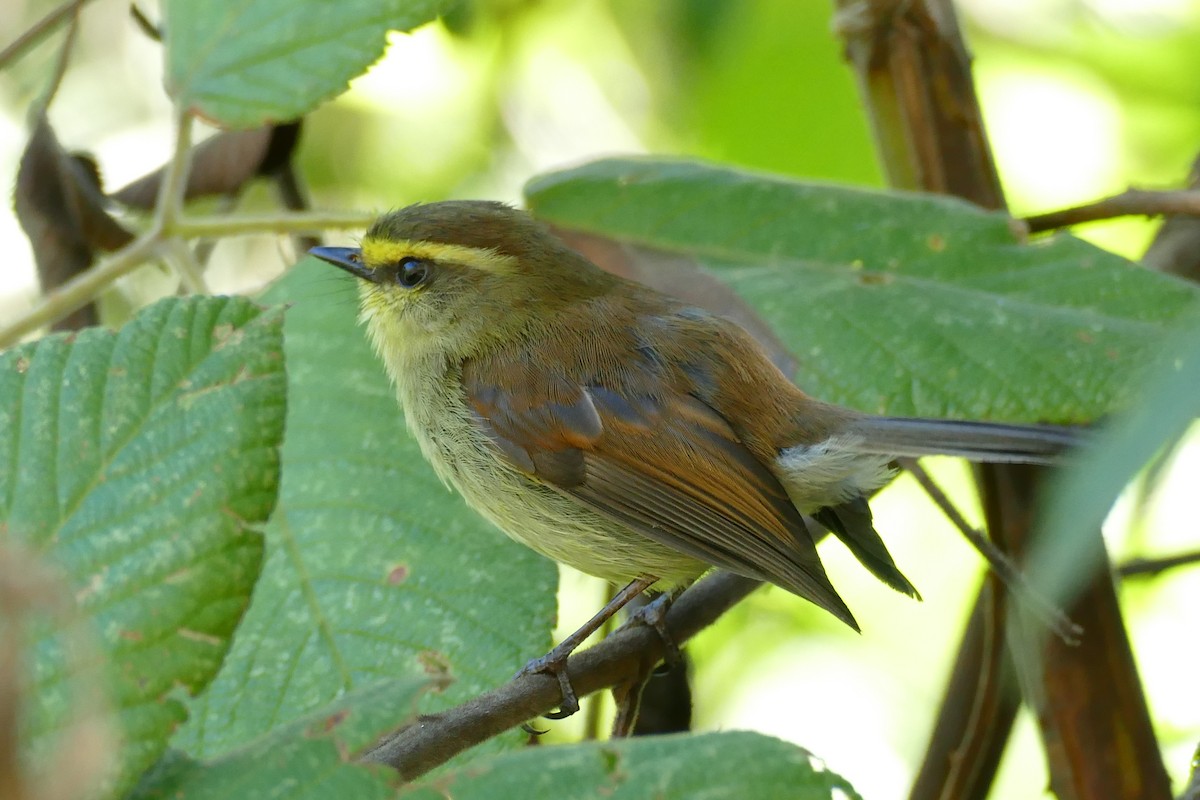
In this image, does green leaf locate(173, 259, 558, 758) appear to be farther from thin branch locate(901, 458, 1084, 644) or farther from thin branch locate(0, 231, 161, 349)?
thin branch locate(901, 458, 1084, 644)

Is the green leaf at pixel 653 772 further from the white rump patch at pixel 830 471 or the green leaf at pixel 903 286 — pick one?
the white rump patch at pixel 830 471

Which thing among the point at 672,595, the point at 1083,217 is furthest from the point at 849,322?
the point at 672,595

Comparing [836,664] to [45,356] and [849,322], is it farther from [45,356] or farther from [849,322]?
[45,356]

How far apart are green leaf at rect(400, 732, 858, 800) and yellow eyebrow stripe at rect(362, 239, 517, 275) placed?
2.34m

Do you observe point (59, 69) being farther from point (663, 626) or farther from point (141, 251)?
point (663, 626)

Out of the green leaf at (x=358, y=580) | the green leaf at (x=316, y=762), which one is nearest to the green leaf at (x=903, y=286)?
the green leaf at (x=358, y=580)

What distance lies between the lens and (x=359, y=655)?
90.7 inches

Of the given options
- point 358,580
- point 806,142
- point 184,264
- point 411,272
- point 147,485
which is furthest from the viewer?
point 806,142

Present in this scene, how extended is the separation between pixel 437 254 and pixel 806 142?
1.87 metres

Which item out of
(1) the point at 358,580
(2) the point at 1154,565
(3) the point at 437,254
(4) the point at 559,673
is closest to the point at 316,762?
(4) the point at 559,673

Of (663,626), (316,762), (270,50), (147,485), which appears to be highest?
(270,50)

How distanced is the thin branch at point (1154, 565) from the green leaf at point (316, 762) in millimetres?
1959

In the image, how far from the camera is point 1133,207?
260 centimetres

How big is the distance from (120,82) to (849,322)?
4923 mm
